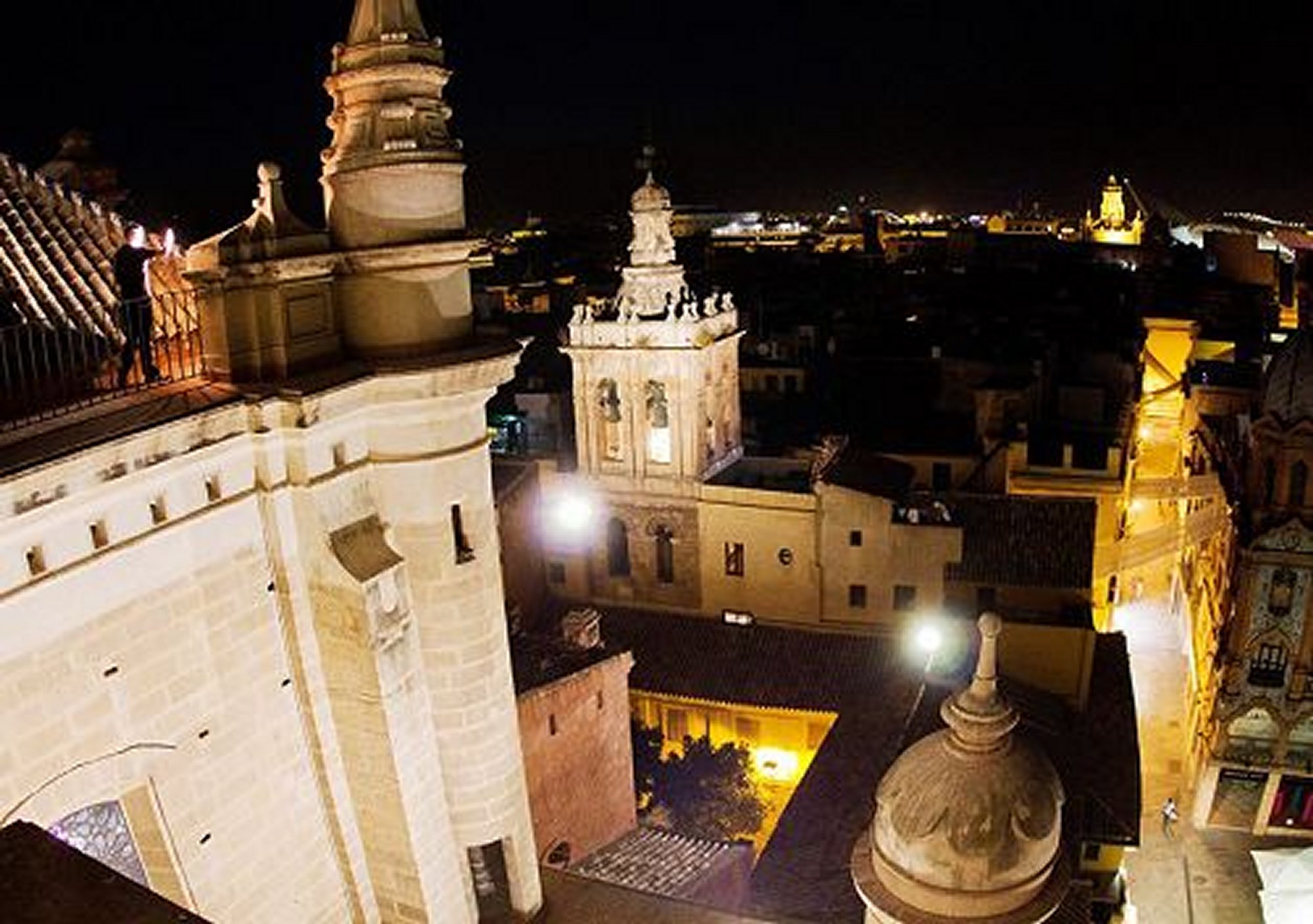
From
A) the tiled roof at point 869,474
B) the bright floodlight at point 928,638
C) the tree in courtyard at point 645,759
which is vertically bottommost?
the tree in courtyard at point 645,759

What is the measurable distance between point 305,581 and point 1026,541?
77.5ft

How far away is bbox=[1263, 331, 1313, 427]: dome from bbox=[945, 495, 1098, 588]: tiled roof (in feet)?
17.8

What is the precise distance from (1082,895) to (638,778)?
11.4 metres

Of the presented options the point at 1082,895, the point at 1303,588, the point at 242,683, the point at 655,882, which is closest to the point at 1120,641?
the point at 1303,588

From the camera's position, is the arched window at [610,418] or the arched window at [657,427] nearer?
the arched window at [657,427]

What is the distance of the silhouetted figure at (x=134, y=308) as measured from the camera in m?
8.92

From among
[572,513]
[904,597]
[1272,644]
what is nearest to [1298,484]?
[1272,644]

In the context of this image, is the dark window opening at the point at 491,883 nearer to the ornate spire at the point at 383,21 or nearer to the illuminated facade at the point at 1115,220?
the ornate spire at the point at 383,21

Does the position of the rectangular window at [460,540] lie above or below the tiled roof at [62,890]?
above

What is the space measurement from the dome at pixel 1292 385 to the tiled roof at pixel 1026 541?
5.44 meters

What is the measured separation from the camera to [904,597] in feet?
100

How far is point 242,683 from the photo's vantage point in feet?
30.1

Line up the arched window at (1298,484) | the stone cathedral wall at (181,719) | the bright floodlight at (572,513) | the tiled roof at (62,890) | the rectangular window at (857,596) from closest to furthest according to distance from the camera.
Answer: the tiled roof at (62,890) → the stone cathedral wall at (181,719) → the arched window at (1298,484) → the rectangular window at (857,596) → the bright floodlight at (572,513)

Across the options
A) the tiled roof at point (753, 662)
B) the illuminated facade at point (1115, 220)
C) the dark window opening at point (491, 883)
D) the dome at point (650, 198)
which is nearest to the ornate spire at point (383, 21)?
the dark window opening at point (491, 883)
